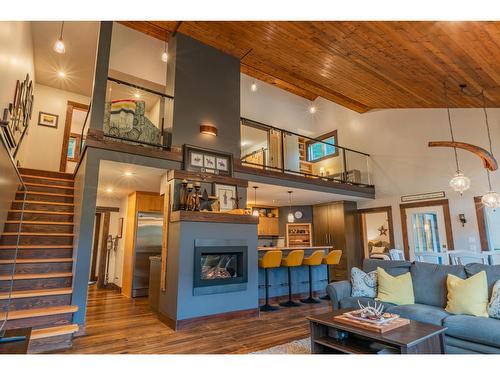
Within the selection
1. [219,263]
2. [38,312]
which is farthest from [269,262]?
[38,312]

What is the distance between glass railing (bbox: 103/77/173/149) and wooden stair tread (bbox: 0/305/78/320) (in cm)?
240

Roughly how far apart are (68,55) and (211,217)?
492 centimetres

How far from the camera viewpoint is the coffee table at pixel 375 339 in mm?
2186

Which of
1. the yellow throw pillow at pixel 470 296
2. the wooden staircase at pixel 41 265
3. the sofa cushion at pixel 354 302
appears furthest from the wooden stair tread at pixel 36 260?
the yellow throw pillow at pixel 470 296

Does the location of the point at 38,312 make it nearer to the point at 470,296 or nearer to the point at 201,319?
the point at 201,319

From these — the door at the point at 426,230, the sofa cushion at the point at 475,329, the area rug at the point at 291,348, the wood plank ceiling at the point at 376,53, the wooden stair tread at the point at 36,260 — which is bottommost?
the area rug at the point at 291,348

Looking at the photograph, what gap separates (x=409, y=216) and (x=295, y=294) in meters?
3.78

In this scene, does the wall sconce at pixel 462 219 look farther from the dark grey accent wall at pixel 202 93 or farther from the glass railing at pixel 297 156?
the dark grey accent wall at pixel 202 93

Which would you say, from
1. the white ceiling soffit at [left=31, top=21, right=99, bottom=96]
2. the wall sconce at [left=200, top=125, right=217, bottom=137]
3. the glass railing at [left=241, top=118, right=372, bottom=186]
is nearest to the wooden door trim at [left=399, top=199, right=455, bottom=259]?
the glass railing at [left=241, top=118, right=372, bottom=186]

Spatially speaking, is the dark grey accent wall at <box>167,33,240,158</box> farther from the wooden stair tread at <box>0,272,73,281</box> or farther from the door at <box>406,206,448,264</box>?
the door at <box>406,206,448,264</box>

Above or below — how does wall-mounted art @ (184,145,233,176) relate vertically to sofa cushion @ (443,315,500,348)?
above

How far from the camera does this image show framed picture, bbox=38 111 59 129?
23.1 ft

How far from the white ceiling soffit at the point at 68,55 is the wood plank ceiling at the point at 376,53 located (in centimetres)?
106
